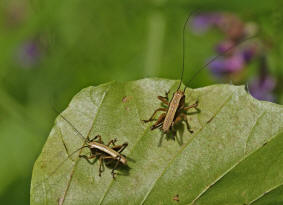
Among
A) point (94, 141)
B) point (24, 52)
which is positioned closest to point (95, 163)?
point (94, 141)

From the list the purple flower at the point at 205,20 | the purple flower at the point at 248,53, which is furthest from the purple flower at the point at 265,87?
the purple flower at the point at 205,20

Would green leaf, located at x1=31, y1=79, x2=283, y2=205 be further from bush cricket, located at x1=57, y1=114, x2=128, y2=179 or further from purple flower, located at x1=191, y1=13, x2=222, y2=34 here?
purple flower, located at x1=191, y1=13, x2=222, y2=34

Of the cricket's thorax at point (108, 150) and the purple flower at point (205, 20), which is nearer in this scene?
the cricket's thorax at point (108, 150)

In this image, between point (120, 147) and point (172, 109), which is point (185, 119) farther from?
point (120, 147)

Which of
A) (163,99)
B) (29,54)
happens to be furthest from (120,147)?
(29,54)

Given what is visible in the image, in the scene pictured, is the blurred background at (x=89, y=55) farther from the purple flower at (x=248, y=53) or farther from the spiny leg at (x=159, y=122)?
the spiny leg at (x=159, y=122)

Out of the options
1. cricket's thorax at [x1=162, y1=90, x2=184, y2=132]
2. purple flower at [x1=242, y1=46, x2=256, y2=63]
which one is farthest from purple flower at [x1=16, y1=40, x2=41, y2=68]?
cricket's thorax at [x1=162, y1=90, x2=184, y2=132]

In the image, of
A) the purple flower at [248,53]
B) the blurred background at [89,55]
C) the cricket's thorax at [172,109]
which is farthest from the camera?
the blurred background at [89,55]
